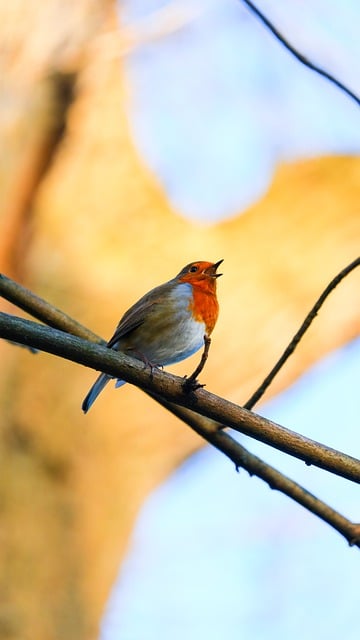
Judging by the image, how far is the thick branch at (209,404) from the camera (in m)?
1.67

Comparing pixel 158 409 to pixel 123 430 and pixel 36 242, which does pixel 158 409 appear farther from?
pixel 36 242

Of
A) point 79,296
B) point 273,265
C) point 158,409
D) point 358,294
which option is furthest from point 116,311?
point 358,294

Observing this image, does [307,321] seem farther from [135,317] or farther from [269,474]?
[135,317]

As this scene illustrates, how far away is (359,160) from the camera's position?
3.83 meters

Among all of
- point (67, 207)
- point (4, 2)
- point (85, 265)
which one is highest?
point (4, 2)

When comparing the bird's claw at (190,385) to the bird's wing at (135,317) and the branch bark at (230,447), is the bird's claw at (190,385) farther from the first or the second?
the bird's wing at (135,317)

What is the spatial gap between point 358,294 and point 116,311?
3.32 ft

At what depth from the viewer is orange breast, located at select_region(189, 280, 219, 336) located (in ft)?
8.54

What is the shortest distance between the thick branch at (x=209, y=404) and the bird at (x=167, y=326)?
29.6 inches

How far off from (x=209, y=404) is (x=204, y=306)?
91 cm

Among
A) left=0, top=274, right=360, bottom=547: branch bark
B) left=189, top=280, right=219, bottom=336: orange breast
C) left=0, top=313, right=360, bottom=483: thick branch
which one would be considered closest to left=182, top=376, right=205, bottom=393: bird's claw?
left=0, top=313, right=360, bottom=483: thick branch

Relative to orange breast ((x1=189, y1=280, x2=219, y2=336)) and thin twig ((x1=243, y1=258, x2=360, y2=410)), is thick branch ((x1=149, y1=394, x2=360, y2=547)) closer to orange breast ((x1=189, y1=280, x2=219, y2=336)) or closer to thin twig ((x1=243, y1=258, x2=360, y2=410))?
thin twig ((x1=243, y1=258, x2=360, y2=410))

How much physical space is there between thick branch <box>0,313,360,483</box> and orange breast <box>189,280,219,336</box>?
2.82 ft

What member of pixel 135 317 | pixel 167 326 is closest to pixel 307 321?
pixel 167 326
